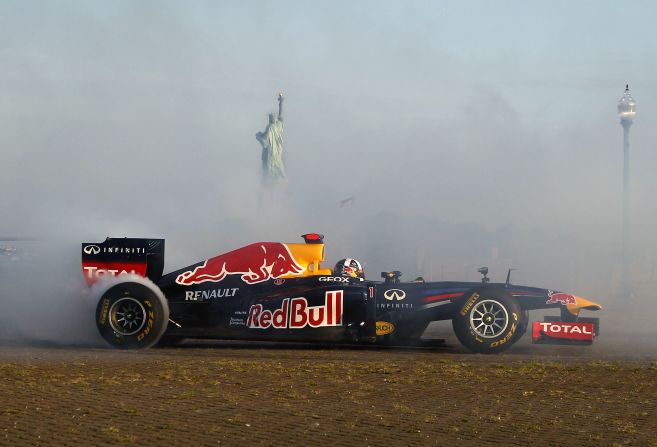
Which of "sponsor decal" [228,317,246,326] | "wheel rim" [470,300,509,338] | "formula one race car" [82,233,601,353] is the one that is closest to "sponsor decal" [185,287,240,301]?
"formula one race car" [82,233,601,353]

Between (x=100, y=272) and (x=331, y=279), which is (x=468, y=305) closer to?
(x=331, y=279)

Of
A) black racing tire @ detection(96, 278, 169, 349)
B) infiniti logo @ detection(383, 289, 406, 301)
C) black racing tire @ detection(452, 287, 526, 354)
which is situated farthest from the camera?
infiniti logo @ detection(383, 289, 406, 301)

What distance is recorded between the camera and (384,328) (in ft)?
52.9

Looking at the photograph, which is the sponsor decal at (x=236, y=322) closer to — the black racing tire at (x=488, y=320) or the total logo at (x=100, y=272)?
the total logo at (x=100, y=272)

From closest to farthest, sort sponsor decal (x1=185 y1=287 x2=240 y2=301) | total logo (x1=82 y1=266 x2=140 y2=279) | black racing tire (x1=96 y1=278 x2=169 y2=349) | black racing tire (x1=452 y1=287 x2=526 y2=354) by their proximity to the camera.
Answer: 1. black racing tire (x1=452 y1=287 x2=526 y2=354)
2. black racing tire (x1=96 y1=278 x2=169 y2=349)
3. sponsor decal (x1=185 y1=287 x2=240 y2=301)
4. total logo (x1=82 y1=266 x2=140 y2=279)

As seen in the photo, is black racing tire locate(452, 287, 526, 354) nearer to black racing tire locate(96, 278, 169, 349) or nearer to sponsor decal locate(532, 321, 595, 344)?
sponsor decal locate(532, 321, 595, 344)

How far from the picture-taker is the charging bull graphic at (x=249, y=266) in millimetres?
16500

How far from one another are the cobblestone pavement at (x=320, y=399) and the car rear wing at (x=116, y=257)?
1.88 meters

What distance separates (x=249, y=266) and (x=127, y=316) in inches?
88.9

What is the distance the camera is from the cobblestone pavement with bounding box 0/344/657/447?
854 centimetres

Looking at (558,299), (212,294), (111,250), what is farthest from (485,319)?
(111,250)

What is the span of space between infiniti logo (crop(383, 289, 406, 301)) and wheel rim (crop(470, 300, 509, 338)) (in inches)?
48.0

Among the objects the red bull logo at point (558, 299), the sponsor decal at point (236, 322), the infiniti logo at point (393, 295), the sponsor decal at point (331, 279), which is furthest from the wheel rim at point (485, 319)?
the sponsor decal at point (236, 322)

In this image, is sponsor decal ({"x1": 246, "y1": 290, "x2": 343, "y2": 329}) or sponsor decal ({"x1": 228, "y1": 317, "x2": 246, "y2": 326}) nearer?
sponsor decal ({"x1": 246, "y1": 290, "x2": 343, "y2": 329})
